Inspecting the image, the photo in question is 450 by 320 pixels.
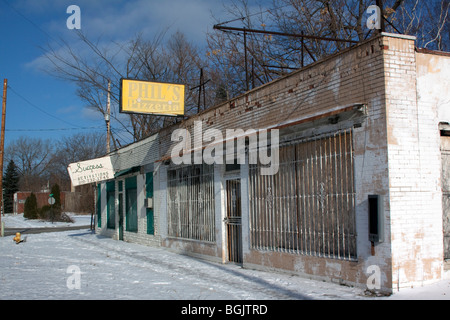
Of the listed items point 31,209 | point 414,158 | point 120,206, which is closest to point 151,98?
point 120,206

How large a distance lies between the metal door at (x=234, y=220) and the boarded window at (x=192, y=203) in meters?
0.79

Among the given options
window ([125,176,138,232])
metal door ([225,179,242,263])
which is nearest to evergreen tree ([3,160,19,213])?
window ([125,176,138,232])

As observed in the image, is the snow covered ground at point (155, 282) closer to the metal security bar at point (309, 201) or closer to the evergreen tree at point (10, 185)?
the metal security bar at point (309, 201)

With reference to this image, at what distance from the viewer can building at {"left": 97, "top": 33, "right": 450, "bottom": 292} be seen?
22.8 ft

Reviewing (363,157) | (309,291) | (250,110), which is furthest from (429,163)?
(250,110)

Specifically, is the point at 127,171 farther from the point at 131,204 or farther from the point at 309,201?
the point at 309,201

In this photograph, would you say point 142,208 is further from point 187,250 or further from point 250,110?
point 250,110

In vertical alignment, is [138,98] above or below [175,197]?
above

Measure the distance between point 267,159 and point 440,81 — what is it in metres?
3.78

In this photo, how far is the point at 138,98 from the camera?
15.0 meters

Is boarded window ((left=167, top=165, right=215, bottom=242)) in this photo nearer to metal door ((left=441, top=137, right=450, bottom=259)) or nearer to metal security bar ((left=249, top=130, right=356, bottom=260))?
metal security bar ((left=249, top=130, right=356, bottom=260))

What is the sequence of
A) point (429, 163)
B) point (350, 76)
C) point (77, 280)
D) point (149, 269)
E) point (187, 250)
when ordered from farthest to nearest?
1. point (187, 250)
2. point (149, 269)
3. point (77, 280)
4. point (350, 76)
5. point (429, 163)

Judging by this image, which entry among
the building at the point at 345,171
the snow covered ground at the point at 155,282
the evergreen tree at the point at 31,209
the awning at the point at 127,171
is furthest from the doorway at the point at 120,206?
the evergreen tree at the point at 31,209

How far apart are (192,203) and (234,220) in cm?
251
